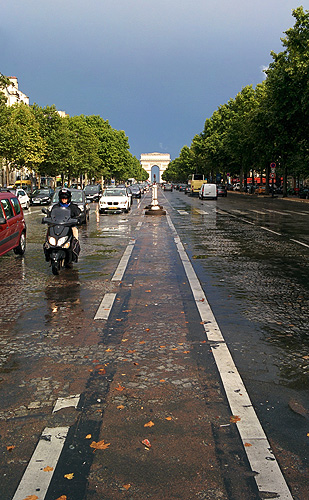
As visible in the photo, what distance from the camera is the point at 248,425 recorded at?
12.7 ft

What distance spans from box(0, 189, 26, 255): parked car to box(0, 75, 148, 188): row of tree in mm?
25946

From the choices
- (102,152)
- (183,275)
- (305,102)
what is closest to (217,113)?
(102,152)

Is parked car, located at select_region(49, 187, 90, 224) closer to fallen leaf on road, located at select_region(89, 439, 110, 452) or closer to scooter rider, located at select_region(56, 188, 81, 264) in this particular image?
scooter rider, located at select_region(56, 188, 81, 264)

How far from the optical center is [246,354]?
5.45 metres

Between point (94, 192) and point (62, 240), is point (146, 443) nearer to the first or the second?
point (62, 240)

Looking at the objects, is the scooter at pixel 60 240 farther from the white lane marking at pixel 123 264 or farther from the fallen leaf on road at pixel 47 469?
the fallen leaf on road at pixel 47 469

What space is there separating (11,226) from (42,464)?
9.92m

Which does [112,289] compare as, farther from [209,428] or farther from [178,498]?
[178,498]

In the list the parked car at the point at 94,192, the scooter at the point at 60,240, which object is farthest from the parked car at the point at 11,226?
the parked car at the point at 94,192

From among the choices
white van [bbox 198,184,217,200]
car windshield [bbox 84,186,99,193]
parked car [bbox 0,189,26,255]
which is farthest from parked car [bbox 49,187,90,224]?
car windshield [bbox 84,186,99,193]

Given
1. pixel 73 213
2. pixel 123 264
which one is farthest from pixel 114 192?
pixel 73 213

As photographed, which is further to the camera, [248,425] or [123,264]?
[123,264]

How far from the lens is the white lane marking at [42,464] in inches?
121

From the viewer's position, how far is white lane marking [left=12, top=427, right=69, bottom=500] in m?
3.08
